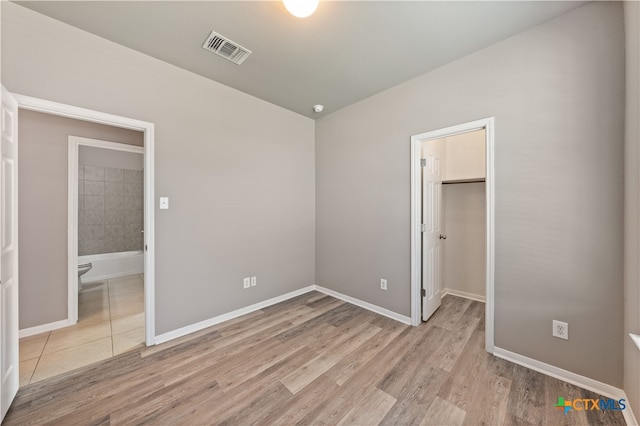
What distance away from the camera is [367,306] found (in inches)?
118

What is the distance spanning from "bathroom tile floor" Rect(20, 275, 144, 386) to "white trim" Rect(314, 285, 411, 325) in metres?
2.24

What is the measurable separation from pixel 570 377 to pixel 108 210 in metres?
6.90

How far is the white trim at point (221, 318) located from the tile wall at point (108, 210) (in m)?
3.52

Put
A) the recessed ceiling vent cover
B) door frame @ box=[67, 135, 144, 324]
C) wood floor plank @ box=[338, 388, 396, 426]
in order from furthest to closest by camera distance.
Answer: door frame @ box=[67, 135, 144, 324] → the recessed ceiling vent cover → wood floor plank @ box=[338, 388, 396, 426]

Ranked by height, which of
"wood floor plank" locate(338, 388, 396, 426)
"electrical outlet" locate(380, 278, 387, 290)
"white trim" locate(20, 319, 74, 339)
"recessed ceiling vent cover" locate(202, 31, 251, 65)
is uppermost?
"recessed ceiling vent cover" locate(202, 31, 251, 65)

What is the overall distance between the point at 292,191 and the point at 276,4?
2129 mm

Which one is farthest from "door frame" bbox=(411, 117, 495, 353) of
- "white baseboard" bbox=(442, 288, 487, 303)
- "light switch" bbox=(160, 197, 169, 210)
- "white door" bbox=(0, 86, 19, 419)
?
"white door" bbox=(0, 86, 19, 419)

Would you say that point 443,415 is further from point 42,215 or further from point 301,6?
point 42,215

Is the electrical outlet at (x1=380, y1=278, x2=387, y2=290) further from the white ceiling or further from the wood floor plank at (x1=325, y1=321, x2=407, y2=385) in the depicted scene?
the white ceiling

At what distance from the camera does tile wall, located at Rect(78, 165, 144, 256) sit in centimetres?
435

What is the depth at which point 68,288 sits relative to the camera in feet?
8.43

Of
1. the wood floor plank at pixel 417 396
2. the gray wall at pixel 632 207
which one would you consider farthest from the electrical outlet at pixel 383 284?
the gray wall at pixel 632 207

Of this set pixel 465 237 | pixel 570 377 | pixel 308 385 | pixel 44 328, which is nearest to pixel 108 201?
pixel 44 328

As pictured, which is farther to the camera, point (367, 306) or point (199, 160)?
point (367, 306)
